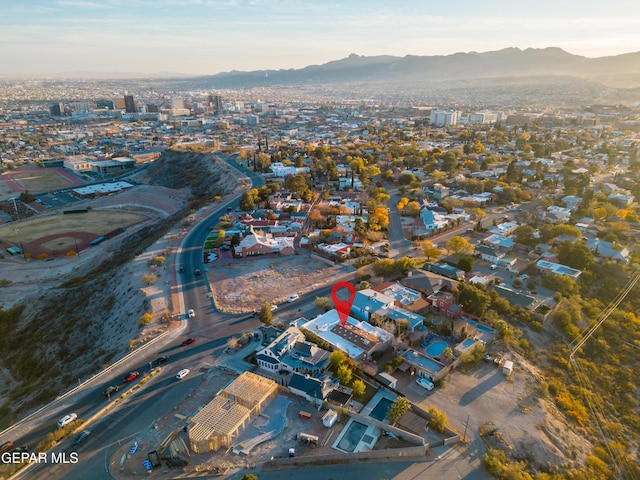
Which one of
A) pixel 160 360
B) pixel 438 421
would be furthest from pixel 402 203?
pixel 160 360

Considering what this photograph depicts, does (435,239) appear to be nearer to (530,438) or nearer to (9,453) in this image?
(530,438)

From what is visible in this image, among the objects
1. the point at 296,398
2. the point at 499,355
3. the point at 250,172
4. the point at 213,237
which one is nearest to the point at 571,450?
the point at 499,355

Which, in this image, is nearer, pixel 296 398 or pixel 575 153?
pixel 296 398

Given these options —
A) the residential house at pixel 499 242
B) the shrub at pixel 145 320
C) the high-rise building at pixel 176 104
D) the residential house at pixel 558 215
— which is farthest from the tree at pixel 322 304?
the high-rise building at pixel 176 104

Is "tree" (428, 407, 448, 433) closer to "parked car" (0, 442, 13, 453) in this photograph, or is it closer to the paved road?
the paved road

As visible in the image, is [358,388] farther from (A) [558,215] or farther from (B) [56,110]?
(B) [56,110]

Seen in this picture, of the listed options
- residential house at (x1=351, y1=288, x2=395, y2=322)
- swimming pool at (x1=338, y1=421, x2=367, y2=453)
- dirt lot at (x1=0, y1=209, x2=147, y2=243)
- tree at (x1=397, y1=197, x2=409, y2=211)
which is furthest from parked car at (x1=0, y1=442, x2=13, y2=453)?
tree at (x1=397, y1=197, x2=409, y2=211)
